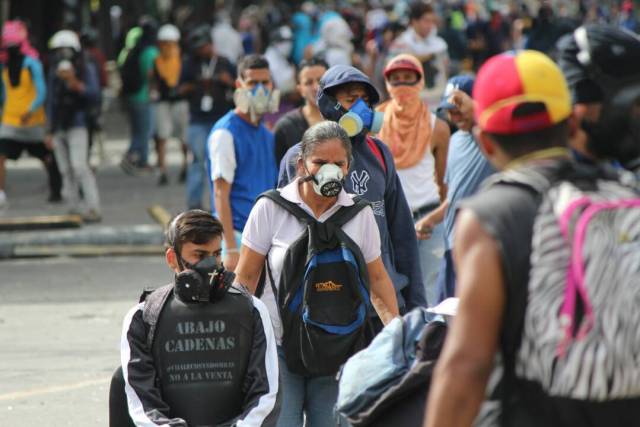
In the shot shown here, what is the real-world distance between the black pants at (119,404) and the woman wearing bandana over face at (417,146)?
331 centimetres

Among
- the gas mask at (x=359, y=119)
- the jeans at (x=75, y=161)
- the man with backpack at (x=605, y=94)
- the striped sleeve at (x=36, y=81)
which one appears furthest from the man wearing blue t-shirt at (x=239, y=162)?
the striped sleeve at (x=36, y=81)

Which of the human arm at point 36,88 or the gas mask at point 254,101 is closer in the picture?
the gas mask at point 254,101

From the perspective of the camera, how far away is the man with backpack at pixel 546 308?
3268 mm

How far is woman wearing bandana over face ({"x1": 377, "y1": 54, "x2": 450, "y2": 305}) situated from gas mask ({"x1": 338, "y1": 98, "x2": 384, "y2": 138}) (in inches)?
62.9

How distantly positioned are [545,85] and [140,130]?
16212 millimetres

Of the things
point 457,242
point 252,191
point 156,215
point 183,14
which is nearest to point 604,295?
point 457,242

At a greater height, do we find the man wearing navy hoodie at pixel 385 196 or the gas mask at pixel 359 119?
the gas mask at pixel 359 119

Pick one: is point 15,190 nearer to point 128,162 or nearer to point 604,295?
point 128,162

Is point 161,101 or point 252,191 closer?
point 252,191

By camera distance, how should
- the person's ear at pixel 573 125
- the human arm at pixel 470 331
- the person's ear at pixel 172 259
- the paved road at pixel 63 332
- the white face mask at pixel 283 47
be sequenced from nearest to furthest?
the human arm at pixel 470 331 → the person's ear at pixel 573 125 → the person's ear at pixel 172 259 → the paved road at pixel 63 332 → the white face mask at pixel 283 47

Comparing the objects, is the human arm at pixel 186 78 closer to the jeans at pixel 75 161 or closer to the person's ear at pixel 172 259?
the jeans at pixel 75 161

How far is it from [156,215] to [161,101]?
3235 mm

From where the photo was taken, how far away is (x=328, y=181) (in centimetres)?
561

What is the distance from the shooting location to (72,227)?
47.4ft
